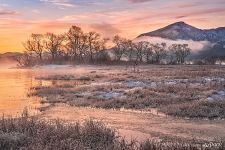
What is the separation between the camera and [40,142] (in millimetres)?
13852

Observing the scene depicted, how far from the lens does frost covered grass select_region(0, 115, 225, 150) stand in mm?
13344

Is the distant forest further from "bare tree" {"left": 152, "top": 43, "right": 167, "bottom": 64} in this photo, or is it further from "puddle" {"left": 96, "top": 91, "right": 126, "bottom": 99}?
"puddle" {"left": 96, "top": 91, "right": 126, "bottom": 99}

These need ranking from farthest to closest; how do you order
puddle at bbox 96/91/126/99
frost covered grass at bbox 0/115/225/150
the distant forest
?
1. the distant forest
2. puddle at bbox 96/91/126/99
3. frost covered grass at bbox 0/115/225/150

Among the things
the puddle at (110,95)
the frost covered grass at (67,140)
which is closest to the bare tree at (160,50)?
the puddle at (110,95)

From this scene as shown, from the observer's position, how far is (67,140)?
1375 cm

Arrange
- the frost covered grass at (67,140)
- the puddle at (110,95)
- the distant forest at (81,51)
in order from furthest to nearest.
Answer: the distant forest at (81,51), the puddle at (110,95), the frost covered grass at (67,140)

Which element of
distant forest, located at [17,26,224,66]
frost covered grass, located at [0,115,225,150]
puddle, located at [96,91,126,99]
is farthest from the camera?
distant forest, located at [17,26,224,66]

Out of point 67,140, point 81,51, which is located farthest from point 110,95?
point 81,51

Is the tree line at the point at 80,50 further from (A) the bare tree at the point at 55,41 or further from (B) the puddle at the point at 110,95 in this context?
(B) the puddle at the point at 110,95

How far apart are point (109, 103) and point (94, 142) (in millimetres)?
12503

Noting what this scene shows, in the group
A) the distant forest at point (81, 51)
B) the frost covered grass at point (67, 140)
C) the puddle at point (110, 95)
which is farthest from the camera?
the distant forest at point (81, 51)

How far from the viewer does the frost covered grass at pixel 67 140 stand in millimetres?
13344

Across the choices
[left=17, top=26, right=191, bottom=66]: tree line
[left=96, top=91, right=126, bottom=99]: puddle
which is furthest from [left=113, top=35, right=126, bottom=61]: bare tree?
[left=96, top=91, right=126, bottom=99]: puddle

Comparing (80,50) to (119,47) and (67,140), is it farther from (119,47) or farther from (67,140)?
(67,140)
